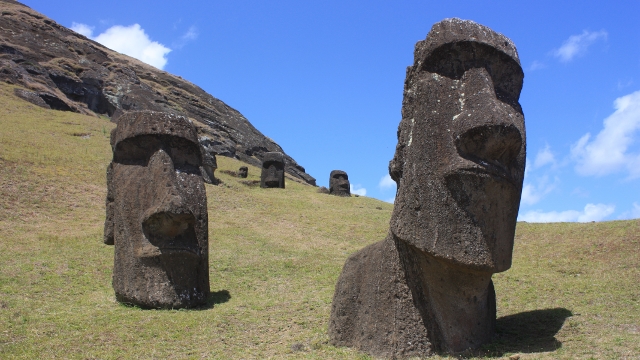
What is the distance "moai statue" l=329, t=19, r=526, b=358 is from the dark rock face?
134ft

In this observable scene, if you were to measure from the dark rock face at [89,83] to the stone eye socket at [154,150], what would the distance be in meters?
35.3

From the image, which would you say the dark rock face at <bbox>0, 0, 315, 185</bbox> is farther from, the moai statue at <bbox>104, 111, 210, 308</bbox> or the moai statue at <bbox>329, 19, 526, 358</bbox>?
the moai statue at <bbox>329, 19, 526, 358</bbox>

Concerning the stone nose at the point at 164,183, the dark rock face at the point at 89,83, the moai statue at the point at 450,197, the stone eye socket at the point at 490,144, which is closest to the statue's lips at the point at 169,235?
the stone nose at the point at 164,183

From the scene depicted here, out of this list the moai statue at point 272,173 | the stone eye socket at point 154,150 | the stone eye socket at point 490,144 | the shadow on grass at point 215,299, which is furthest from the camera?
the moai statue at point 272,173

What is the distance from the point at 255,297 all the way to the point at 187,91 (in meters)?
66.1

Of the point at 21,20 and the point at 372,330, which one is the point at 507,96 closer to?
the point at 372,330

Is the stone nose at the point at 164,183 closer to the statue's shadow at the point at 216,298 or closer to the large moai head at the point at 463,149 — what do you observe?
the statue's shadow at the point at 216,298

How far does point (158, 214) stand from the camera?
9.45 meters

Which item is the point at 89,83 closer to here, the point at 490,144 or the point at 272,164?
the point at 272,164

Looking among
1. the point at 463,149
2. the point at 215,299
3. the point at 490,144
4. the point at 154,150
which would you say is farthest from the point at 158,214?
the point at 490,144

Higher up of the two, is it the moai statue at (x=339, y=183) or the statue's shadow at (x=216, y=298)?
the moai statue at (x=339, y=183)

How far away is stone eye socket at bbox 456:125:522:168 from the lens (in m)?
5.77

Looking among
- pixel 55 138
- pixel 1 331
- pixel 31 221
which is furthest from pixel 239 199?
pixel 1 331

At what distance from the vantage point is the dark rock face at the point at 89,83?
47594 millimetres
